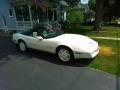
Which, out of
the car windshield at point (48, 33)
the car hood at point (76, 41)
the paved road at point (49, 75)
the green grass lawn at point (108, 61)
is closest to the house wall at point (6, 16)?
the car windshield at point (48, 33)

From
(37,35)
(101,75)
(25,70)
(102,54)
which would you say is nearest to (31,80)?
(25,70)

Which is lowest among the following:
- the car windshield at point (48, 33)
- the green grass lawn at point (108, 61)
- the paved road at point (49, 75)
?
the paved road at point (49, 75)

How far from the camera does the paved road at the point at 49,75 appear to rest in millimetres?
5082

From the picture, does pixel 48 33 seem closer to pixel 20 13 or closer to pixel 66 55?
pixel 66 55

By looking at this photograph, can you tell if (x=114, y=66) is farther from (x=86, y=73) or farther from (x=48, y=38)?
(x=48, y=38)

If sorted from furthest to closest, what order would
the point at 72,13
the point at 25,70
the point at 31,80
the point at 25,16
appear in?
the point at 72,13, the point at 25,16, the point at 25,70, the point at 31,80

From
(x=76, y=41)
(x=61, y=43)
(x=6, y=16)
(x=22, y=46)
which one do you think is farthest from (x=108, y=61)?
(x=6, y=16)

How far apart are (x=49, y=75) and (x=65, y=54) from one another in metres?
1.38

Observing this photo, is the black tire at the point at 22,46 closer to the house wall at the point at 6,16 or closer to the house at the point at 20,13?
the house at the point at 20,13

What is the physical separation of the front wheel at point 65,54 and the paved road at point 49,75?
0.23 m

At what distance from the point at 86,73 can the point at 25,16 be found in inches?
578

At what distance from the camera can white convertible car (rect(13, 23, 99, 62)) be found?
21.6ft

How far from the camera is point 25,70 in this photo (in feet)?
21.0

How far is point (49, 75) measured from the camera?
5.88m
